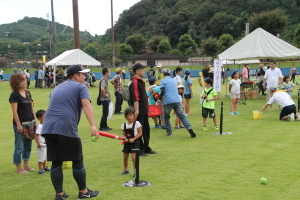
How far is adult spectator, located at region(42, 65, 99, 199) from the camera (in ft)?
17.8

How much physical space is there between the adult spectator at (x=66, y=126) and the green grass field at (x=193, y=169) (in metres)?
0.63

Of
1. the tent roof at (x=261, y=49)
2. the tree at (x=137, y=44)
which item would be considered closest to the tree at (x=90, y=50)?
the tree at (x=137, y=44)

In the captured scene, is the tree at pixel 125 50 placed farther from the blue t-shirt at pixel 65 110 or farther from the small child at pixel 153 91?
the blue t-shirt at pixel 65 110

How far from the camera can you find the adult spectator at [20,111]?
6965 mm

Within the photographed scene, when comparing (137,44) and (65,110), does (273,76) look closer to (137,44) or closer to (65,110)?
(65,110)

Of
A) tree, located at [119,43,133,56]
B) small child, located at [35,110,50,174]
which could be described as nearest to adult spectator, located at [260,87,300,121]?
small child, located at [35,110,50,174]

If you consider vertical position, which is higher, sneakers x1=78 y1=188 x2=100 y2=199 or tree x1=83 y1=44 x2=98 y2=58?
tree x1=83 y1=44 x2=98 y2=58

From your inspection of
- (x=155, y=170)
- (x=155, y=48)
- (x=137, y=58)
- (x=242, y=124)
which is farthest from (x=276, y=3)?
(x=155, y=170)

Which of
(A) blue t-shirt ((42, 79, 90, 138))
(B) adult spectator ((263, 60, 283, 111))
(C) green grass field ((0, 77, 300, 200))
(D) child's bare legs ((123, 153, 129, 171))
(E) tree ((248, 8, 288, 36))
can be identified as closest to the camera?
(A) blue t-shirt ((42, 79, 90, 138))

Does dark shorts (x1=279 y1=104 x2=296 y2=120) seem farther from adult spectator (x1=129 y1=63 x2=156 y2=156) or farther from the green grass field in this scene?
adult spectator (x1=129 y1=63 x2=156 y2=156)

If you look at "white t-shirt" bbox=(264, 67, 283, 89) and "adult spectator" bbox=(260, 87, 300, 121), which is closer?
"adult spectator" bbox=(260, 87, 300, 121)

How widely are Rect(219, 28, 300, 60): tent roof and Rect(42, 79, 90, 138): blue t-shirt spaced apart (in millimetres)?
16120

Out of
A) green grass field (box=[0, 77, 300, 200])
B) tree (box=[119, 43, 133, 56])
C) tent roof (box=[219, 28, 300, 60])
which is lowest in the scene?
green grass field (box=[0, 77, 300, 200])

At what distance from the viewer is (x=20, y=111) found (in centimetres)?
708
